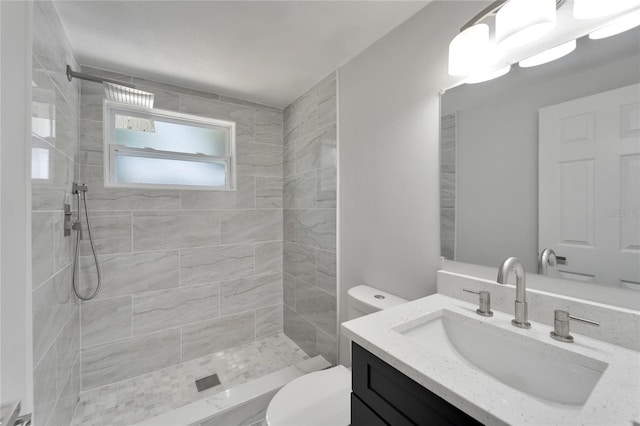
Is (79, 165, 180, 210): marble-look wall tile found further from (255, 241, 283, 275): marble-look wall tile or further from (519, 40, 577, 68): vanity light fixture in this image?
(519, 40, 577, 68): vanity light fixture

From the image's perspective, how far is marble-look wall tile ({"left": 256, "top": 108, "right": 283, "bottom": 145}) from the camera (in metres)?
2.55

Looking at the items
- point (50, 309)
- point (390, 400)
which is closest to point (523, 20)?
point (390, 400)

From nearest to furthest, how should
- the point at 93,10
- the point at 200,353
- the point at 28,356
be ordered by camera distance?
the point at 28,356 → the point at 93,10 → the point at 200,353

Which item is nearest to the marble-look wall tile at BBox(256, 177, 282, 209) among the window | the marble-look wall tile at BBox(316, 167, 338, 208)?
the window

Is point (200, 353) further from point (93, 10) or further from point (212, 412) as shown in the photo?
point (93, 10)

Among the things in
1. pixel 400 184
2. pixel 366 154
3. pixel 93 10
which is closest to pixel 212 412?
pixel 400 184

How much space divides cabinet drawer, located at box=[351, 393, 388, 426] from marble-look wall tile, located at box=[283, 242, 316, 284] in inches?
52.8

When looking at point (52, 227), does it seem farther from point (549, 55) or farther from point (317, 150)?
point (549, 55)

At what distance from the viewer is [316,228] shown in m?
2.19

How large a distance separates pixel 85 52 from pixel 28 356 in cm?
186

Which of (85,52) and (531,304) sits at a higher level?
(85,52)

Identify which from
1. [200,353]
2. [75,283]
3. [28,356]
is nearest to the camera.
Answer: [28,356]

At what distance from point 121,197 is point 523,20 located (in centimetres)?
252

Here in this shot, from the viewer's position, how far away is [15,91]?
35.1 inches
